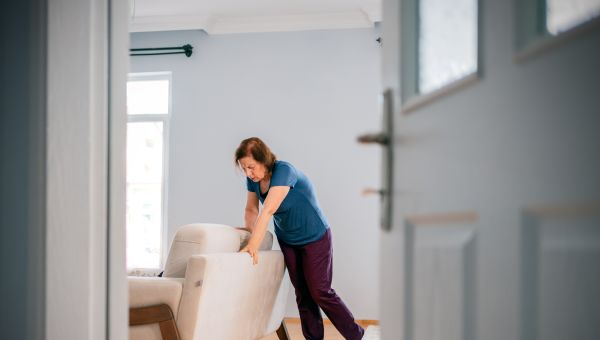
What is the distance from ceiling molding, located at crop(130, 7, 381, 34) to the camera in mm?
5133

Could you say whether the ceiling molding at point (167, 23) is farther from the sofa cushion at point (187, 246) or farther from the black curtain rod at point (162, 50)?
the sofa cushion at point (187, 246)

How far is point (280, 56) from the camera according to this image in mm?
5285

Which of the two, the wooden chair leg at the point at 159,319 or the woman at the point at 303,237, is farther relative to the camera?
the woman at the point at 303,237

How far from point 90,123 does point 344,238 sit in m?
3.98

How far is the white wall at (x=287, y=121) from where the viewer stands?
200 inches

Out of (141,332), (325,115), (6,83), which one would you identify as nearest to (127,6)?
(6,83)

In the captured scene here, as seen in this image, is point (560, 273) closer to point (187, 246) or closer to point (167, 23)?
point (187, 246)

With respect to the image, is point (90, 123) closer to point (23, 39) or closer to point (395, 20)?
point (23, 39)

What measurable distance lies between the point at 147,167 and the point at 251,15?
1651 mm

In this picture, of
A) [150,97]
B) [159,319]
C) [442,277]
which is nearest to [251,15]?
[150,97]

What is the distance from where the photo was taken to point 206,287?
2430 millimetres

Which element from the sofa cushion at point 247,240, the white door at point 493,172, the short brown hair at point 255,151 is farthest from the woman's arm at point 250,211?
the white door at point 493,172

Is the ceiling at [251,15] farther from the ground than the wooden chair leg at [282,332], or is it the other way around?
the ceiling at [251,15]

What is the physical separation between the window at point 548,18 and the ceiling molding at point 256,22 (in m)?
4.42
